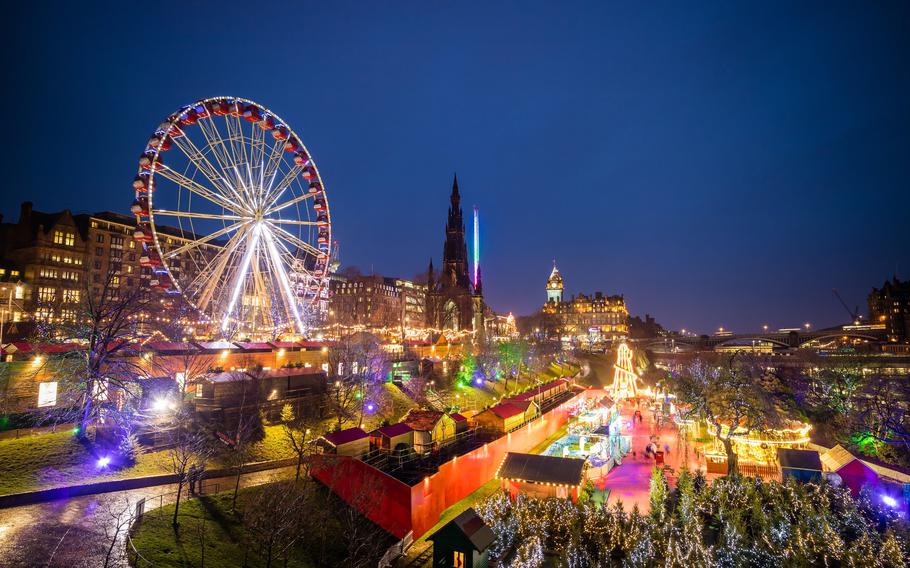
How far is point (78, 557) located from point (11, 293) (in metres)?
56.6

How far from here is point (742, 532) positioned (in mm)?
19203

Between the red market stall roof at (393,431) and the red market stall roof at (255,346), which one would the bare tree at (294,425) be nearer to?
the red market stall roof at (393,431)

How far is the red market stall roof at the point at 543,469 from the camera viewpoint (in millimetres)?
24875

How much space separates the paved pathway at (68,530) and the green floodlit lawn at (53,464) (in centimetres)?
158

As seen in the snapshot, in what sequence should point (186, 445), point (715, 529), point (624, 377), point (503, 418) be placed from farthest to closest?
point (624, 377) → point (503, 418) → point (715, 529) → point (186, 445)

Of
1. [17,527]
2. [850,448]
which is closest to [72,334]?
[17,527]

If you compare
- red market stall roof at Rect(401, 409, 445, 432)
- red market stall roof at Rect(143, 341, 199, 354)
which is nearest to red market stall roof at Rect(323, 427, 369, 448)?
red market stall roof at Rect(401, 409, 445, 432)

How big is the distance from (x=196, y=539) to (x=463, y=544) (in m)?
9.26

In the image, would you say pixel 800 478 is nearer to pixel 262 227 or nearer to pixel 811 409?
pixel 811 409

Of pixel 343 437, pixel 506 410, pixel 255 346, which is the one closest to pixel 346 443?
pixel 343 437

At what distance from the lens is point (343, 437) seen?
24109 mm

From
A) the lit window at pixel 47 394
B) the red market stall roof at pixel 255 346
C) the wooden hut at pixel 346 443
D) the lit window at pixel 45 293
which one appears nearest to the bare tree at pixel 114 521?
the wooden hut at pixel 346 443

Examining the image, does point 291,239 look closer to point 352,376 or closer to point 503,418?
point 352,376

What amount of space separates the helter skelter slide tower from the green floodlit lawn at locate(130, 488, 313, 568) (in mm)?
42684
